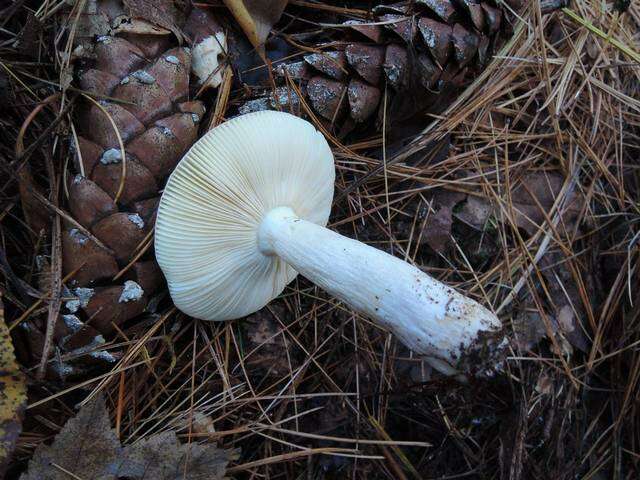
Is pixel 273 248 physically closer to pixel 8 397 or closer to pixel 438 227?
pixel 438 227

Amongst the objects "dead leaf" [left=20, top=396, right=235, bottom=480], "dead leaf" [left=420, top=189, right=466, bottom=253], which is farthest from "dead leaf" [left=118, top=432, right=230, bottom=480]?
"dead leaf" [left=420, top=189, right=466, bottom=253]

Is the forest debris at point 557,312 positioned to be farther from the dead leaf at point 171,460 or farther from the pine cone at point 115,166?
the pine cone at point 115,166

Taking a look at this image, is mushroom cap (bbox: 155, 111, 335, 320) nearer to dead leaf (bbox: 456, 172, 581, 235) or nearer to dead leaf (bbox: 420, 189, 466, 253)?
dead leaf (bbox: 420, 189, 466, 253)

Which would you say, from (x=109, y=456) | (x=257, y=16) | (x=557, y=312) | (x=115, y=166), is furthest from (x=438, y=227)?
(x=109, y=456)

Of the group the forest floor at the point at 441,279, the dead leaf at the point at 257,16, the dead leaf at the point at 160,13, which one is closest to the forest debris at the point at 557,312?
the forest floor at the point at 441,279

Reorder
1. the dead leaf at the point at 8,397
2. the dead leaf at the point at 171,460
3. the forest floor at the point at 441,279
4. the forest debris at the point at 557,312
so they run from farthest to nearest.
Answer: the forest debris at the point at 557,312 → the forest floor at the point at 441,279 → the dead leaf at the point at 171,460 → the dead leaf at the point at 8,397
